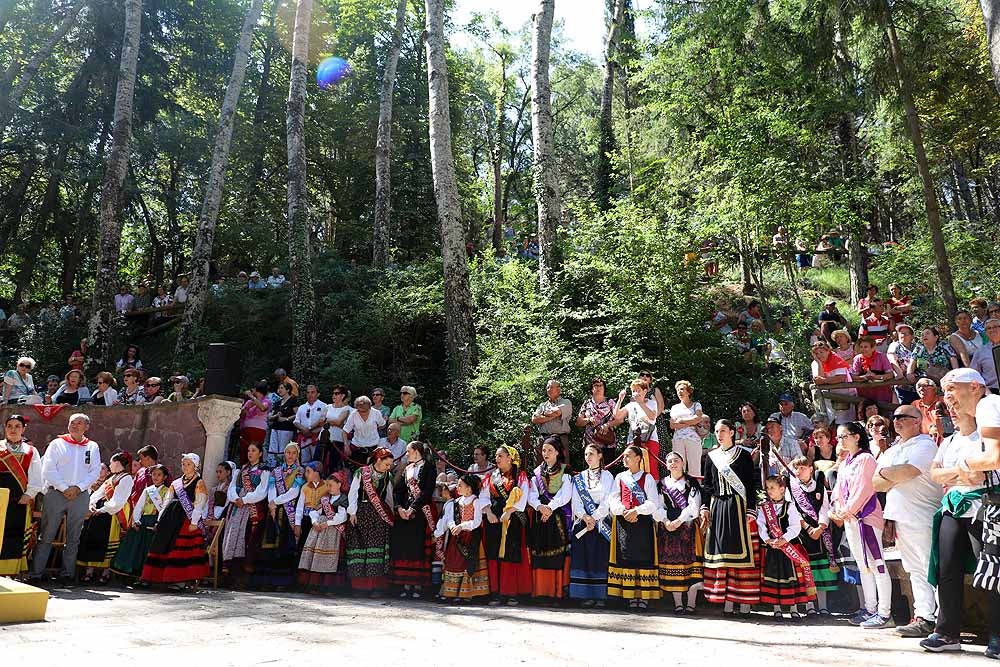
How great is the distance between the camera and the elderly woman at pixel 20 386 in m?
11.2

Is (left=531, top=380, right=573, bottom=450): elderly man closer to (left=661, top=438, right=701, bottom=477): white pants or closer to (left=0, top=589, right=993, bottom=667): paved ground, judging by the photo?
(left=661, top=438, right=701, bottom=477): white pants

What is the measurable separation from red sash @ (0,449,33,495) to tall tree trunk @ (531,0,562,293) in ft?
25.9

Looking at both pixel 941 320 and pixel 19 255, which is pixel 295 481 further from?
pixel 19 255

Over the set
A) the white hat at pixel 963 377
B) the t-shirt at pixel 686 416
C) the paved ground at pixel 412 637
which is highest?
the t-shirt at pixel 686 416

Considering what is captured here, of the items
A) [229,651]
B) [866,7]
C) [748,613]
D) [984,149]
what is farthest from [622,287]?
[984,149]

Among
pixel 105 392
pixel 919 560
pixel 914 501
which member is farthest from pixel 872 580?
pixel 105 392

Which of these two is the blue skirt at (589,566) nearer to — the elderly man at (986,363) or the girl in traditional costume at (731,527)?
the girl in traditional costume at (731,527)

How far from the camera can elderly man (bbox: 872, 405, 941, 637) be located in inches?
213

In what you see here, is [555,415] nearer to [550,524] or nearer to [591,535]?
[550,524]

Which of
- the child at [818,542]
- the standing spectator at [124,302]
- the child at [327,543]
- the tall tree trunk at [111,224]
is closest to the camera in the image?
the child at [818,542]

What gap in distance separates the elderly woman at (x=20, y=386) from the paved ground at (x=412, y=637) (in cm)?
506

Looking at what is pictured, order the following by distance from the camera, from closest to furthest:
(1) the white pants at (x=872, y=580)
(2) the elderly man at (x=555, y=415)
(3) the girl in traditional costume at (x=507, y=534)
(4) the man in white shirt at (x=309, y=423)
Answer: (1) the white pants at (x=872, y=580) < (3) the girl in traditional costume at (x=507, y=534) < (2) the elderly man at (x=555, y=415) < (4) the man in white shirt at (x=309, y=423)

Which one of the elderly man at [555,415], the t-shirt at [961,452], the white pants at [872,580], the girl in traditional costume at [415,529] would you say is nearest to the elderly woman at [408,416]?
the elderly man at [555,415]

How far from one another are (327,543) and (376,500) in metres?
0.74
